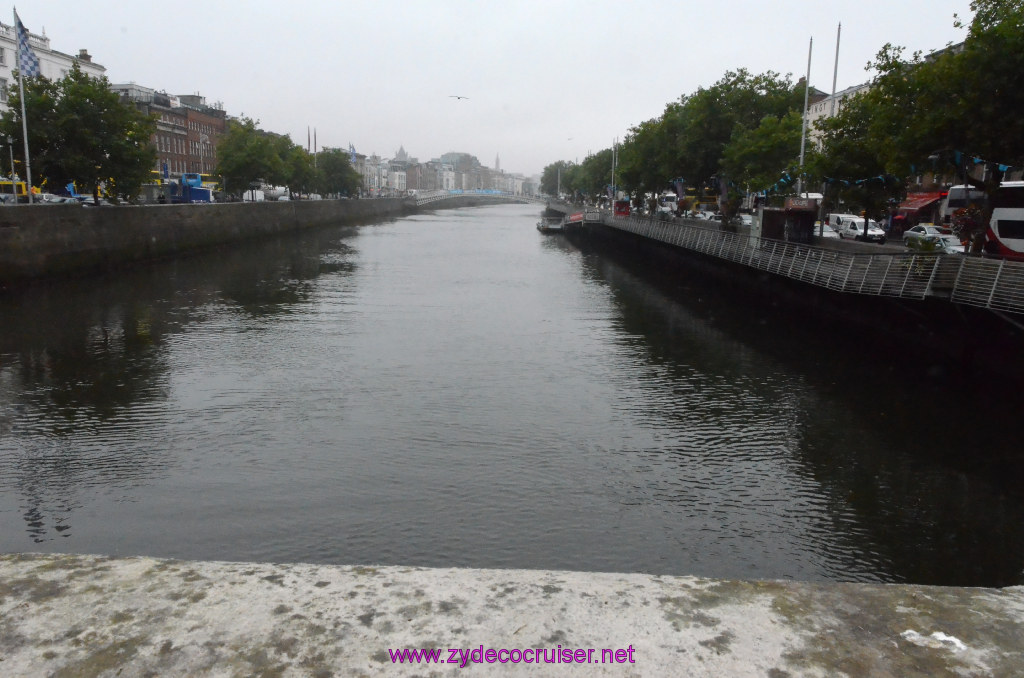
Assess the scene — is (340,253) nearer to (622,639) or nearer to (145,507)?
(145,507)

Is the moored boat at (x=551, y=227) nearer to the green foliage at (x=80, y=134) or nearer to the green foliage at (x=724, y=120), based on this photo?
the green foliage at (x=724, y=120)

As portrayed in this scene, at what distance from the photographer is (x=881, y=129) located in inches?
834

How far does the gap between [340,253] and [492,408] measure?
38116 millimetres

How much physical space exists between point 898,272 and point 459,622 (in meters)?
18.3

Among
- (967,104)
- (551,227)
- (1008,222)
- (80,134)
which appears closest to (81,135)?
(80,134)

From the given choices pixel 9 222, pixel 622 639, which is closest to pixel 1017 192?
pixel 622 639

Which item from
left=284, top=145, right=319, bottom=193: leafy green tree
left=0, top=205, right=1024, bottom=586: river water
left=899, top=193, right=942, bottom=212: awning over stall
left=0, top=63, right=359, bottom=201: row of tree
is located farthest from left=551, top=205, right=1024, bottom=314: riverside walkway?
left=284, top=145, right=319, bottom=193: leafy green tree

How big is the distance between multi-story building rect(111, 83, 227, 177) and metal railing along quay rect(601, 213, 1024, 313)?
71104mm

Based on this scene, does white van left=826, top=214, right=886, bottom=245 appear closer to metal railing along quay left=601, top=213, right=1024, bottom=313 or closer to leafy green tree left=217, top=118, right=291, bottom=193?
metal railing along quay left=601, top=213, right=1024, bottom=313

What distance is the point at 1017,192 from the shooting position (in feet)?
64.9

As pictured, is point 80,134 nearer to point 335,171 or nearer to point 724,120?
point 724,120

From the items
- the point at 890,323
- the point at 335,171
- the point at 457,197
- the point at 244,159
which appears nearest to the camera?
the point at 890,323

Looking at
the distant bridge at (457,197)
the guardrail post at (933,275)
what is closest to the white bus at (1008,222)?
the guardrail post at (933,275)

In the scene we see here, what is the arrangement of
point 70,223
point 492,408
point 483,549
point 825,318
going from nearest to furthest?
point 483,549
point 492,408
point 825,318
point 70,223
